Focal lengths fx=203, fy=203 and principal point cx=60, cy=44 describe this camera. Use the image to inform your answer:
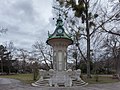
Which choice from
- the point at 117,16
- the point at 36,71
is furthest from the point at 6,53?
the point at 117,16

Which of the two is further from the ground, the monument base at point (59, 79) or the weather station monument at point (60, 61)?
the weather station monument at point (60, 61)

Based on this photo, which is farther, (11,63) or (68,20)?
(11,63)

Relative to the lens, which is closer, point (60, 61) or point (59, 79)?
point (59, 79)

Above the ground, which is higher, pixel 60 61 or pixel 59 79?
pixel 60 61

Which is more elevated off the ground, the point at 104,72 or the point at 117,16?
the point at 117,16

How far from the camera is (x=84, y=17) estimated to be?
89.4 ft

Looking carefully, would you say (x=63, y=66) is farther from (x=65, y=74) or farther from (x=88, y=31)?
(x=88, y=31)

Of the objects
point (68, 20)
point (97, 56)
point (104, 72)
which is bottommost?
point (104, 72)

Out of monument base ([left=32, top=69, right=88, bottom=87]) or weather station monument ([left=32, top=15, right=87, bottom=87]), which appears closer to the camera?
monument base ([left=32, top=69, right=88, bottom=87])

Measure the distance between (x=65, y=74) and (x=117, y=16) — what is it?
6.96 meters

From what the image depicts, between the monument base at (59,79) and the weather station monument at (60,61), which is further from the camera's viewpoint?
the weather station monument at (60,61)

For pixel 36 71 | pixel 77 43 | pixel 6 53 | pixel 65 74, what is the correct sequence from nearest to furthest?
pixel 65 74 < pixel 36 71 < pixel 77 43 < pixel 6 53

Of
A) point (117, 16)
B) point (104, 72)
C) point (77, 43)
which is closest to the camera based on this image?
point (117, 16)

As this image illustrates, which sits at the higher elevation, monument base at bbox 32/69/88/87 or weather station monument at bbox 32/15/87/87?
weather station monument at bbox 32/15/87/87
